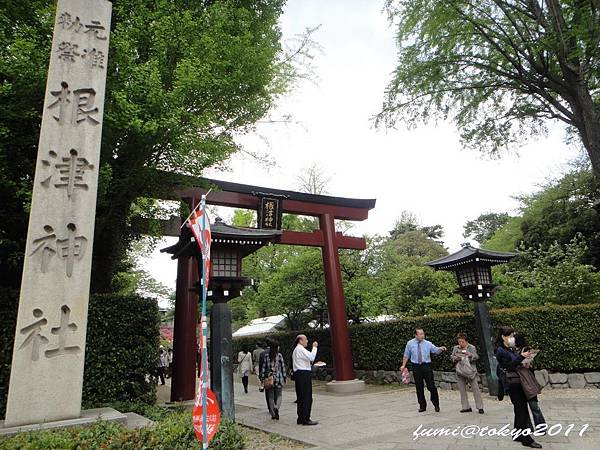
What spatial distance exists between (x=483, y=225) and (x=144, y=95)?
47044 mm

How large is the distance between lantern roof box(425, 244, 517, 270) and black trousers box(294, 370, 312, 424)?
521 centimetres

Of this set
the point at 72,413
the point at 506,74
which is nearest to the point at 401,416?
the point at 72,413

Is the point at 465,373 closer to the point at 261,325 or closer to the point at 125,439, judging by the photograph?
the point at 125,439

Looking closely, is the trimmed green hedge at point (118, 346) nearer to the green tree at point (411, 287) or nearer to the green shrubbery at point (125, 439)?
the green shrubbery at point (125, 439)

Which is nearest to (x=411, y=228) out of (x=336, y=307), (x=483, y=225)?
(x=483, y=225)

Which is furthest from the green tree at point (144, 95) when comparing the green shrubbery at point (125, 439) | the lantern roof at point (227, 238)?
the green shrubbery at point (125, 439)

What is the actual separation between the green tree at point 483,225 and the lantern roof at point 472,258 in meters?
37.1

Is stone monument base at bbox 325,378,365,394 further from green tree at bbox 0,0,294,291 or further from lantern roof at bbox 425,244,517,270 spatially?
green tree at bbox 0,0,294,291

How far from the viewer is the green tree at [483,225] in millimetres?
44456

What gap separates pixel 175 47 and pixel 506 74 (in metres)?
8.96

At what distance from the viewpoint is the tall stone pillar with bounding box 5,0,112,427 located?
480 centimetres

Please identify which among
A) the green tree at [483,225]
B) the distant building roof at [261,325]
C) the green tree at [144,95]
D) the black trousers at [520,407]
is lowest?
the black trousers at [520,407]

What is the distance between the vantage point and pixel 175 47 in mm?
7289

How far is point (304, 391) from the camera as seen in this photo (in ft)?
22.0
